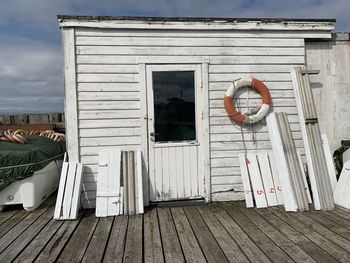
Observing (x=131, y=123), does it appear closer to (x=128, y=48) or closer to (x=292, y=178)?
(x=128, y=48)

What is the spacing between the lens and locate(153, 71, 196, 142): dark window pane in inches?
158

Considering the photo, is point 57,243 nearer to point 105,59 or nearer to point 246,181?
point 105,59

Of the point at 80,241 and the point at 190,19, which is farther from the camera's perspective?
the point at 190,19

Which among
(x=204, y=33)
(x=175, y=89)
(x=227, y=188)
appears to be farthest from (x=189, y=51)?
(x=227, y=188)

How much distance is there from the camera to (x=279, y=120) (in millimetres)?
4070

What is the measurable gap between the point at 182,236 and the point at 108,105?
1.99 meters

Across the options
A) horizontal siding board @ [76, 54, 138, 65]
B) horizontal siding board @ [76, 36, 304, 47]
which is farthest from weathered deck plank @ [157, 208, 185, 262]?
horizontal siding board @ [76, 36, 304, 47]

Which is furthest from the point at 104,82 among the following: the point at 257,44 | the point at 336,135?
the point at 336,135

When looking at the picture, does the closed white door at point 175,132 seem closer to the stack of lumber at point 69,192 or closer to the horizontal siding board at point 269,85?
the horizontal siding board at point 269,85

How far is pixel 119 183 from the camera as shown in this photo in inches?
149

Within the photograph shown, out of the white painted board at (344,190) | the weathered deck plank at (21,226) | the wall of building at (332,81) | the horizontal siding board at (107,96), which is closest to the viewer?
the weathered deck plank at (21,226)

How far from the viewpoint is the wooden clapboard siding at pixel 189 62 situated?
3904 mm

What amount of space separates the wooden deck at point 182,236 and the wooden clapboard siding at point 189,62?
2.12 ft

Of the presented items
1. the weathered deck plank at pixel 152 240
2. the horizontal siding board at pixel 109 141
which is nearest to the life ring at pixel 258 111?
the horizontal siding board at pixel 109 141
